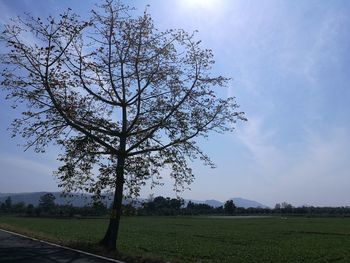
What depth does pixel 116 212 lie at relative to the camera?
64.8 ft

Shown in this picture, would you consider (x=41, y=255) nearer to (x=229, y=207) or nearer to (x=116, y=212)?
(x=116, y=212)

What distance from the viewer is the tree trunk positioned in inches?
765

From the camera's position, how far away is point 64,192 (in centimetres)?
2105

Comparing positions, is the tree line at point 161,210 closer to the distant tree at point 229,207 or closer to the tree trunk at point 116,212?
the distant tree at point 229,207

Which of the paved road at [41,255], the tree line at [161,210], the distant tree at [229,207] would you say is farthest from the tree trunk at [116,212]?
the distant tree at [229,207]

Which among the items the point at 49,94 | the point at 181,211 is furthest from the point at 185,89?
the point at 181,211

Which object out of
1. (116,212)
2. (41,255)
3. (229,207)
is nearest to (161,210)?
(229,207)

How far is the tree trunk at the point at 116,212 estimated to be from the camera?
1944cm

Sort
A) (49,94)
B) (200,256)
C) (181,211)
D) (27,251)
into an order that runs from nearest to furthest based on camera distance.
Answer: (27,251)
(49,94)
(200,256)
(181,211)

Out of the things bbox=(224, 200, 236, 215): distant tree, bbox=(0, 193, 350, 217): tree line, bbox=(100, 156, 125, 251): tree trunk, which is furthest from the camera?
bbox=(224, 200, 236, 215): distant tree

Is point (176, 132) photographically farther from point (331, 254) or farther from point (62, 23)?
point (331, 254)

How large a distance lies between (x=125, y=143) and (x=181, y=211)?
400ft

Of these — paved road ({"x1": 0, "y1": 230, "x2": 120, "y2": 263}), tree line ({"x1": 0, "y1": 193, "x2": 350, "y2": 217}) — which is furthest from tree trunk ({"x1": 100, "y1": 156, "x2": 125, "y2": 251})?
tree line ({"x1": 0, "y1": 193, "x2": 350, "y2": 217})

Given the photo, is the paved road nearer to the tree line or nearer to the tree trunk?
the tree trunk
